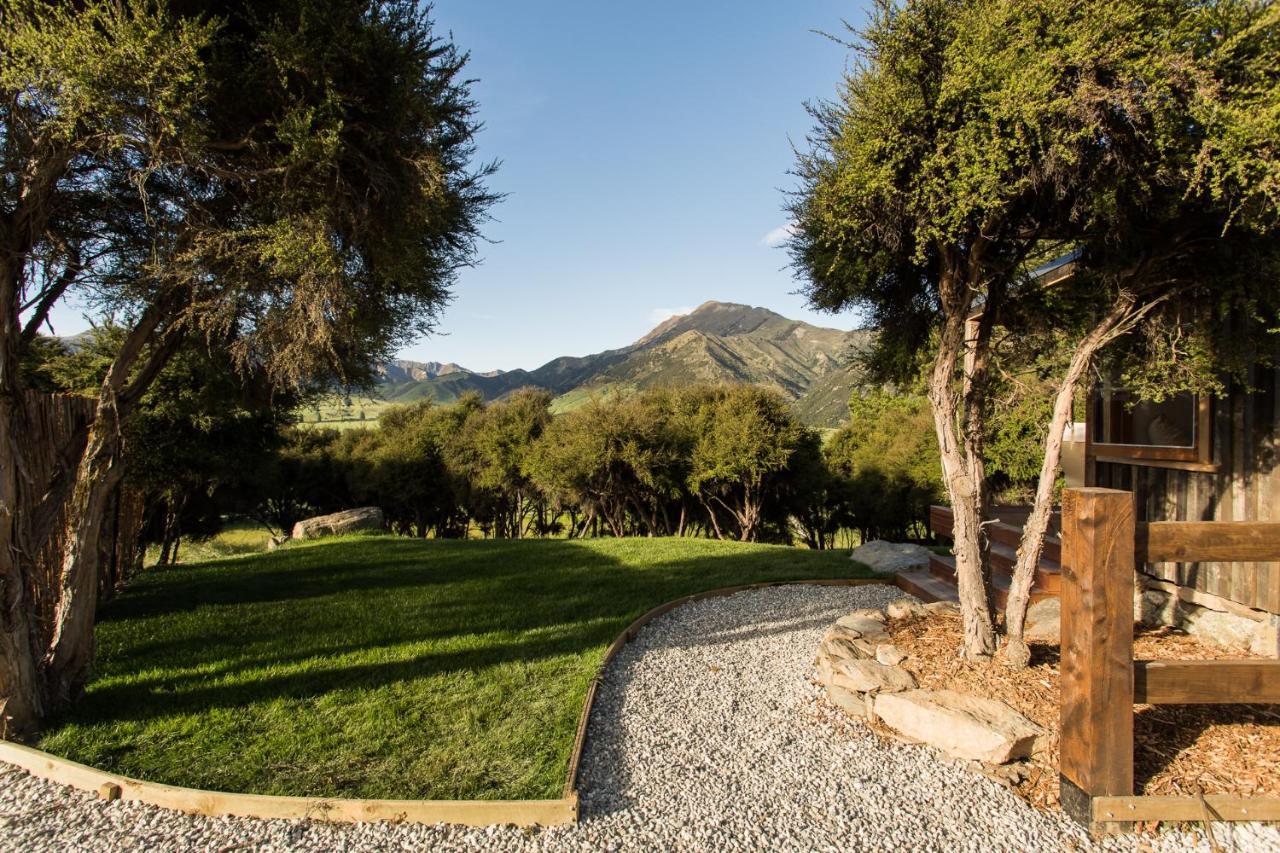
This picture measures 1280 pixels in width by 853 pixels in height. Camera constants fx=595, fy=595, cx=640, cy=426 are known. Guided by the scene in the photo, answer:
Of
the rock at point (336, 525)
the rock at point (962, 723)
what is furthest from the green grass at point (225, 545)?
the rock at point (962, 723)

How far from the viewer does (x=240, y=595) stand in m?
7.84

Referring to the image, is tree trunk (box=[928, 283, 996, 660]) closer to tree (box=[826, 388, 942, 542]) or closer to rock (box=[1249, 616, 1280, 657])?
rock (box=[1249, 616, 1280, 657])

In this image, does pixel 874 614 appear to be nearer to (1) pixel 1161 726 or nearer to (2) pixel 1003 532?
(1) pixel 1161 726

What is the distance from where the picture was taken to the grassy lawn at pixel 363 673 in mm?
3400

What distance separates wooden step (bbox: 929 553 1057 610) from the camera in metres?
5.57

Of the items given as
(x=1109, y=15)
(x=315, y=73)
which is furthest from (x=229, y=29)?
(x=1109, y=15)

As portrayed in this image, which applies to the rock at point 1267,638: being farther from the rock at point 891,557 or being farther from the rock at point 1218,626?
the rock at point 891,557

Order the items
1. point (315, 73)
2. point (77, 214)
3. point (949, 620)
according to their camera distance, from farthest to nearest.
→ point (949, 620) < point (77, 214) < point (315, 73)

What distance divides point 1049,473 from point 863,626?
6.79 ft

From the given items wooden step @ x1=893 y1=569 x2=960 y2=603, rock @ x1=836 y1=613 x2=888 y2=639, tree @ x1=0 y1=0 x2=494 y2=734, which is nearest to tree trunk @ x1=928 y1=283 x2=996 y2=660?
rock @ x1=836 y1=613 x2=888 y2=639

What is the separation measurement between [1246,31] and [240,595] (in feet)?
34.8

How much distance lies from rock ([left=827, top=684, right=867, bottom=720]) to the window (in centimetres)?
327

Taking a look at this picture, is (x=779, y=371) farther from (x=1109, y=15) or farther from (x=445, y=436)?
(x=1109, y=15)

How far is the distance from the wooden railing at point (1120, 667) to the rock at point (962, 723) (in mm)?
486
